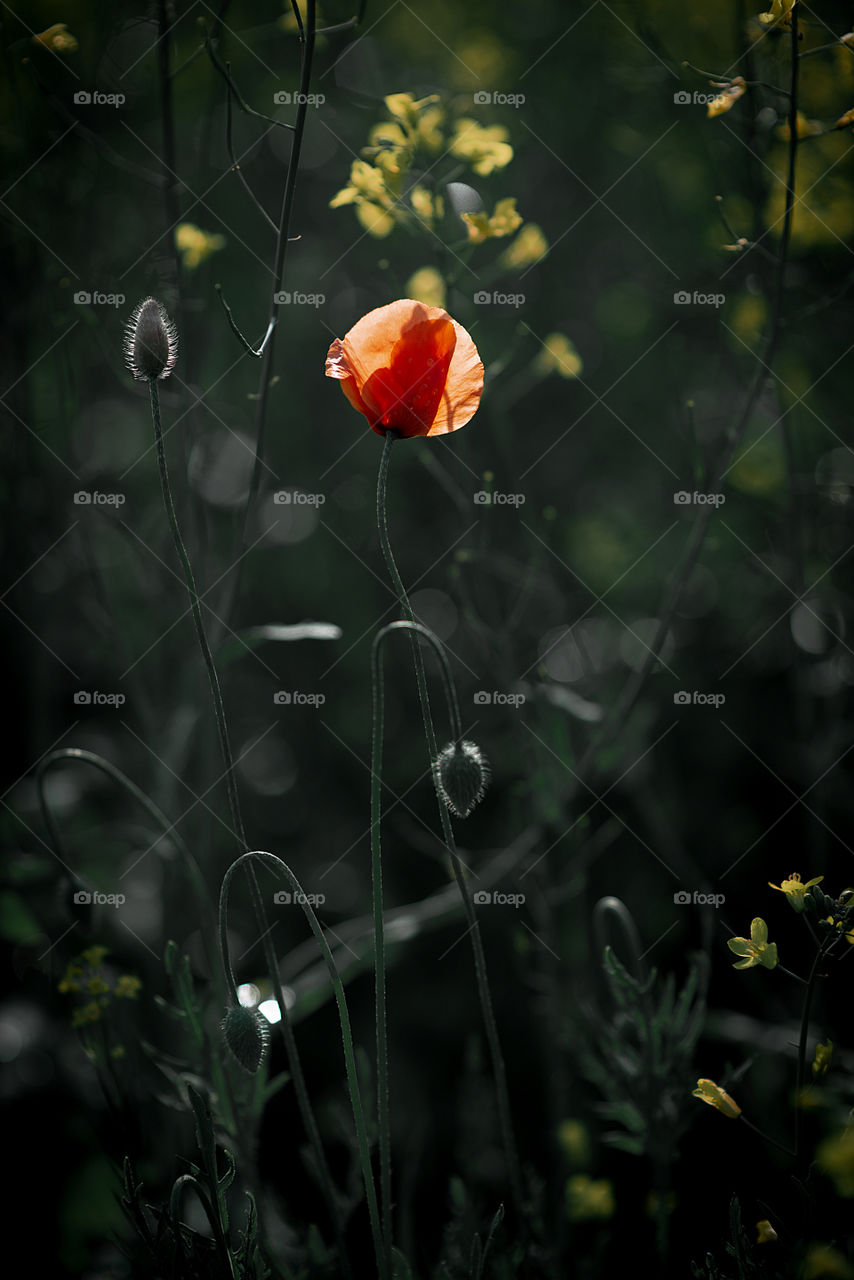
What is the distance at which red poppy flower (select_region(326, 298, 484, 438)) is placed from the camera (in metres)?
1.17

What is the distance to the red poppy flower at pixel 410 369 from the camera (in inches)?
46.2

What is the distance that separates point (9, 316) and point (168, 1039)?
5.71 ft

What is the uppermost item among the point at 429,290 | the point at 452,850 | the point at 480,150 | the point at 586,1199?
the point at 480,150

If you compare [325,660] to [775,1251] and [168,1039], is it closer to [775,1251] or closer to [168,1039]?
[168,1039]

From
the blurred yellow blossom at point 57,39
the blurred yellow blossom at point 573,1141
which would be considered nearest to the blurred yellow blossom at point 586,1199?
the blurred yellow blossom at point 573,1141

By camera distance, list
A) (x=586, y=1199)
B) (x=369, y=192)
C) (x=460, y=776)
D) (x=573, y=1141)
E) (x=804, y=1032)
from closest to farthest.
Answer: (x=804, y=1032), (x=460, y=776), (x=369, y=192), (x=586, y=1199), (x=573, y=1141)

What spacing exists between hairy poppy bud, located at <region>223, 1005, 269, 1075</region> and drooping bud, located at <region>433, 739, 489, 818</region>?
0.39 m

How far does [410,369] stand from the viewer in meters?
1.19

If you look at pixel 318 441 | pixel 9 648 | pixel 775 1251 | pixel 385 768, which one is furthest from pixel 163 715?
pixel 775 1251

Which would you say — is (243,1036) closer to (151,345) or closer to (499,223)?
(151,345)

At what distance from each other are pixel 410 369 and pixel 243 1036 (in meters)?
0.90

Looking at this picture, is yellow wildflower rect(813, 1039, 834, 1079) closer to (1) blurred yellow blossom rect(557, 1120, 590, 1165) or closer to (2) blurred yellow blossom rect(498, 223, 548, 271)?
(1) blurred yellow blossom rect(557, 1120, 590, 1165)

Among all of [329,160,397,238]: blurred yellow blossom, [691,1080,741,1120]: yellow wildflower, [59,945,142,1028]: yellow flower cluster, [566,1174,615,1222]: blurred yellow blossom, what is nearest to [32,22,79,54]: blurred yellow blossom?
[329,160,397,238]: blurred yellow blossom

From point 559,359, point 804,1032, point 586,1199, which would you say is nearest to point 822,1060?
point 804,1032
